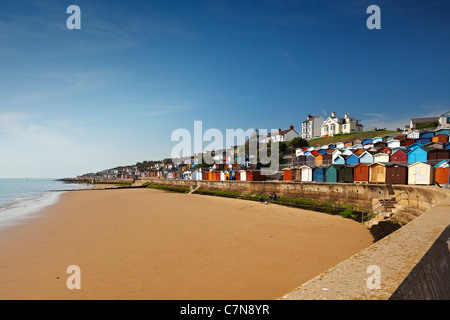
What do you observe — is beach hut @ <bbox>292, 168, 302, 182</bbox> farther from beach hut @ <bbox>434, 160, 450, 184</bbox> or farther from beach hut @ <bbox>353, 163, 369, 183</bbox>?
beach hut @ <bbox>434, 160, 450, 184</bbox>

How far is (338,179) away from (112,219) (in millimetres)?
25772

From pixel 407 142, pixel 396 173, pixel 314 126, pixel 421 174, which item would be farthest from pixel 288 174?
pixel 314 126

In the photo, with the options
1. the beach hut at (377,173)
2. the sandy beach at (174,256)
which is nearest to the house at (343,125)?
the beach hut at (377,173)

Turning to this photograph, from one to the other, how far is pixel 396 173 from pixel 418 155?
16.3ft

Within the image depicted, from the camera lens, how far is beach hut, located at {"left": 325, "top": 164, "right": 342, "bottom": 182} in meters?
28.1

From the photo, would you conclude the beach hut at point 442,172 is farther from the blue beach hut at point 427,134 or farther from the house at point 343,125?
the house at point 343,125

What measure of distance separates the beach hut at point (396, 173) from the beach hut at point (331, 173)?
18.6 feet

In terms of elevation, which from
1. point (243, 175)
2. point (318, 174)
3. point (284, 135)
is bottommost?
point (243, 175)

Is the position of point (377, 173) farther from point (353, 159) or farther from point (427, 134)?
point (427, 134)

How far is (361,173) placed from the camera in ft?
84.2

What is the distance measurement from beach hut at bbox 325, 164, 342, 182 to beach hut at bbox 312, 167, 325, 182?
0.51 meters
